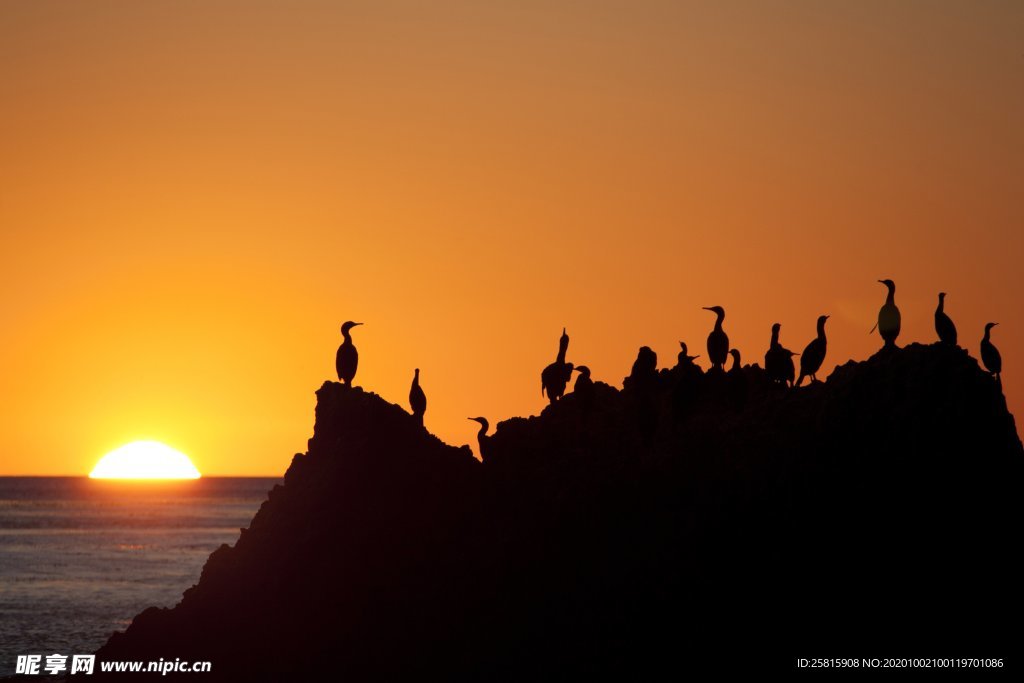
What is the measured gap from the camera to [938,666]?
109 feet

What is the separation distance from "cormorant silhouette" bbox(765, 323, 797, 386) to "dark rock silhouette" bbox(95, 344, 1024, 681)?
628 millimetres

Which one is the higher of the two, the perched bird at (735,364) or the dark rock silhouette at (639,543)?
the perched bird at (735,364)

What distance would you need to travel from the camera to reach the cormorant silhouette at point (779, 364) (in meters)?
41.2

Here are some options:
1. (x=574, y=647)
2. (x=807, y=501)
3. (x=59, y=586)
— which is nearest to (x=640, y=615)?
(x=574, y=647)

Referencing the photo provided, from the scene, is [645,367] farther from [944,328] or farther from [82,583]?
[82,583]

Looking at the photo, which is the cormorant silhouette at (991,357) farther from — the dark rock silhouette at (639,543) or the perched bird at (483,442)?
the perched bird at (483,442)

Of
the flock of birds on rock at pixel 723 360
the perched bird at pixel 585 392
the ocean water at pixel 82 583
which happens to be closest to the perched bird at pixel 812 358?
the flock of birds on rock at pixel 723 360

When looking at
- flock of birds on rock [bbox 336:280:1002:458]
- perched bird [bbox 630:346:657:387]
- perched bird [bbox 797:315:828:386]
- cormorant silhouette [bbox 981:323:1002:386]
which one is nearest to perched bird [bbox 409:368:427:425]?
flock of birds on rock [bbox 336:280:1002:458]

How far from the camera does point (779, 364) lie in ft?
135

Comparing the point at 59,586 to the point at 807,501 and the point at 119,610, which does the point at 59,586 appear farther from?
the point at 807,501

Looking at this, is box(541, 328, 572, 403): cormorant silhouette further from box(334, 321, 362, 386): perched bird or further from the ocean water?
the ocean water

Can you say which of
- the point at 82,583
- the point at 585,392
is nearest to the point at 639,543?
the point at 585,392

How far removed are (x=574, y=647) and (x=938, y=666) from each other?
8686mm

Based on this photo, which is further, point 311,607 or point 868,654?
point 311,607
